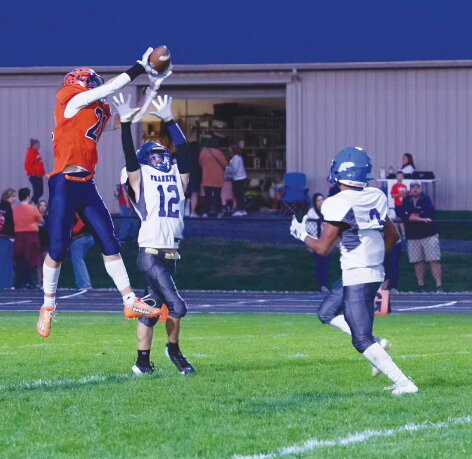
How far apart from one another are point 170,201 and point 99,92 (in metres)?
1.00

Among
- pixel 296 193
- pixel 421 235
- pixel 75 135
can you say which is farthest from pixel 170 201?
pixel 296 193

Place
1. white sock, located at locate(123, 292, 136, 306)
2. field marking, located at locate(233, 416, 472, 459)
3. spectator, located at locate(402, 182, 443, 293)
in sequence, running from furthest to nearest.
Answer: spectator, located at locate(402, 182, 443, 293) < white sock, located at locate(123, 292, 136, 306) < field marking, located at locate(233, 416, 472, 459)

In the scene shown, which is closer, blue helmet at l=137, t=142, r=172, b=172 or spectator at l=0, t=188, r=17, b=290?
blue helmet at l=137, t=142, r=172, b=172

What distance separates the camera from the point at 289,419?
26.0 feet

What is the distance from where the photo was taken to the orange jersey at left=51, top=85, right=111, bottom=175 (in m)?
10.1

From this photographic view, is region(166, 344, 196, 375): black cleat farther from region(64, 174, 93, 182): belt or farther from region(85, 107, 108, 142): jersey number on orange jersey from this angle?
region(85, 107, 108, 142): jersey number on orange jersey

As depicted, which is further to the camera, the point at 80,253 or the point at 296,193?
the point at 296,193

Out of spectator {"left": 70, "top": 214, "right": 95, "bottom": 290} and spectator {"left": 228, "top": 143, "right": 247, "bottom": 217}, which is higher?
spectator {"left": 228, "top": 143, "right": 247, "bottom": 217}

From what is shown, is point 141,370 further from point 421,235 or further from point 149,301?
point 421,235

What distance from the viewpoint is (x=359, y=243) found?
8.97 metres

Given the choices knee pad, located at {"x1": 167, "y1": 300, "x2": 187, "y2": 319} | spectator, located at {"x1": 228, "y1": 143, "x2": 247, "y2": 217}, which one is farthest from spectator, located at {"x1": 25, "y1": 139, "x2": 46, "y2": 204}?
knee pad, located at {"x1": 167, "y1": 300, "x2": 187, "y2": 319}

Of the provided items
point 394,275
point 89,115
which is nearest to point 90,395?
point 89,115

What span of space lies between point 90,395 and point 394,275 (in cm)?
1464

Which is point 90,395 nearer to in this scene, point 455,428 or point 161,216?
point 161,216
